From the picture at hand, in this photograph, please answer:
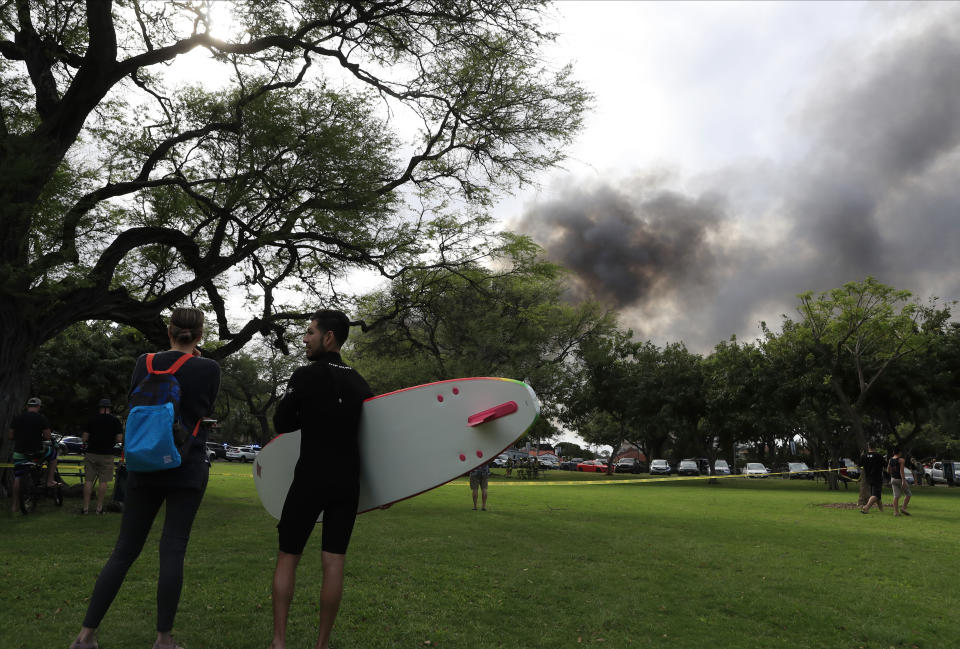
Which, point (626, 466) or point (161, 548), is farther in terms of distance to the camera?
point (626, 466)

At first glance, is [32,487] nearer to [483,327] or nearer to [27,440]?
[27,440]

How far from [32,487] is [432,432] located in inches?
390

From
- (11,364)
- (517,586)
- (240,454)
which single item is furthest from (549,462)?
(517,586)

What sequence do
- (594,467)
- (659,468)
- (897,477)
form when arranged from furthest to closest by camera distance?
(594,467), (659,468), (897,477)

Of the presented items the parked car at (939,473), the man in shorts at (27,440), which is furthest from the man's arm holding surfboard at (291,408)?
the parked car at (939,473)

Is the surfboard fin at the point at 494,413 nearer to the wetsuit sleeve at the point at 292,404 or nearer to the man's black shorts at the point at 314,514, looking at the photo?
the man's black shorts at the point at 314,514

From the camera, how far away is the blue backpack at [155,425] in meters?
3.21

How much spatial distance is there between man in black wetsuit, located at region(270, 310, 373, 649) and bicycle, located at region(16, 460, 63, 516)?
9076 mm

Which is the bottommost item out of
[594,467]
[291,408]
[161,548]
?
[594,467]

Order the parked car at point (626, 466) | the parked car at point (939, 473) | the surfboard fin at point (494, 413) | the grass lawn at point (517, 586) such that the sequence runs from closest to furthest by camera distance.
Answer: the surfboard fin at point (494, 413) < the grass lawn at point (517, 586) < the parked car at point (939, 473) < the parked car at point (626, 466)

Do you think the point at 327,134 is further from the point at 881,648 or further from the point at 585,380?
the point at 585,380

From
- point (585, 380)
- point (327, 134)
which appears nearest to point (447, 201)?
point (327, 134)

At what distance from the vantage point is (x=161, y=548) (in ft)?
10.8

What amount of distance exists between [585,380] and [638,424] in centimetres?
528
